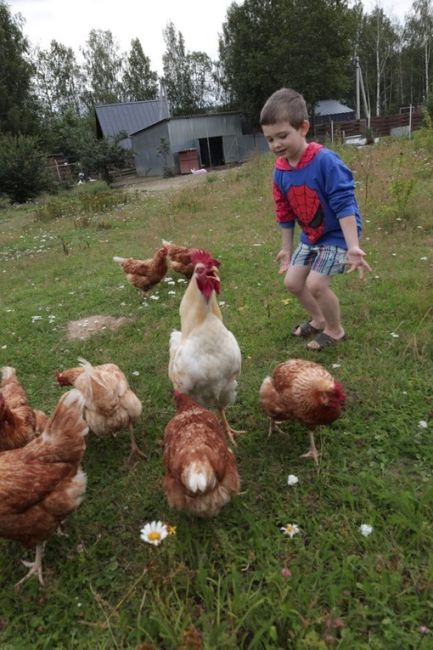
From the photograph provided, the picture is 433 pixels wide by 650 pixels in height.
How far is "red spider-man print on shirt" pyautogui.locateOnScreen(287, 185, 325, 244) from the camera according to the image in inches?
153

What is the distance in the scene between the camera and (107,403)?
322cm

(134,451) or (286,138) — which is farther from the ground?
(286,138)

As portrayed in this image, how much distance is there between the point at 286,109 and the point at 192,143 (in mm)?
34005

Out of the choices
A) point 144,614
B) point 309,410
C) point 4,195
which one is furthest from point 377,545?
point 4,195

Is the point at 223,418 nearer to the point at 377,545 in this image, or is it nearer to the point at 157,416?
the point at 157,416

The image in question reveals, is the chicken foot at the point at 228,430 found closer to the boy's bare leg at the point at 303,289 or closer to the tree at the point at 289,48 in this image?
the boy's bare leg at the point at 303,289

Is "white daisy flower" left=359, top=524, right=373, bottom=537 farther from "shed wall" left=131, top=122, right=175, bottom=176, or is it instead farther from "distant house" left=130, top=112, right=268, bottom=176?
Result: "shed wall" left=131, top=122, right=175, bottom=176

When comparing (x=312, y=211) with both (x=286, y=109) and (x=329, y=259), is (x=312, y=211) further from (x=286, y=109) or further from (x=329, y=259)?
(x=286, y=109)

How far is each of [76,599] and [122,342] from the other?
3.12 meters

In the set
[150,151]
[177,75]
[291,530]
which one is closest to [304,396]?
[291,530]

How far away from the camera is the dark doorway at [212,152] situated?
36188 mm

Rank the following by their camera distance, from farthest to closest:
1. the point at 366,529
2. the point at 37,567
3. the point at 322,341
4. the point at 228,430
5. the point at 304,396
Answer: the point at 322,341, the point at 228,430, the point at 304,396, the point at 37,567, the point at 366,529

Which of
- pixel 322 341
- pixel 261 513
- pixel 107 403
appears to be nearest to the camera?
pixel 261 513

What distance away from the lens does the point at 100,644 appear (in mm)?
2039
